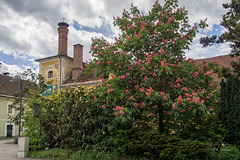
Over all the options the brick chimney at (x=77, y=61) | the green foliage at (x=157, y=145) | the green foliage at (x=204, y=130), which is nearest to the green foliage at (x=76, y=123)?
the green foliage at (x=157, y=145)

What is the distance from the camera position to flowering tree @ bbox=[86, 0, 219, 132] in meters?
8.12

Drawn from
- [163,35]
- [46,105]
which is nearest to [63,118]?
[46,105]

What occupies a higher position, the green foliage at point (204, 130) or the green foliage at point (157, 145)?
the green foliage at point (204, 130)

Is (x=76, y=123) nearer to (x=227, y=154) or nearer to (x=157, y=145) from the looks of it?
(x=157, y=145)

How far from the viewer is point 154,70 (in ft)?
27.0

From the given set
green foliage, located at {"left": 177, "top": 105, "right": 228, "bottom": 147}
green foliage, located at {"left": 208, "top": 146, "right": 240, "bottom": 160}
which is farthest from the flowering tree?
green foliage, located at {"left": 208, "top": 146, "right": 240, "bottom": 160}

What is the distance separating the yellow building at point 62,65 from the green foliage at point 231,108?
21.1m

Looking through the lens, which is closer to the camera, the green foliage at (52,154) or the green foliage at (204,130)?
the green foliage at (204,130)

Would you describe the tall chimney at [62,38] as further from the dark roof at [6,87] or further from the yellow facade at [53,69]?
the dark roof at [6,87]

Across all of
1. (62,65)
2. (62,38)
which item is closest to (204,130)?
(62,65)

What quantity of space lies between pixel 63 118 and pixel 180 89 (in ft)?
19.2

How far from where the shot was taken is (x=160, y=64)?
315 inches

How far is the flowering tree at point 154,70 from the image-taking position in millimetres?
8117

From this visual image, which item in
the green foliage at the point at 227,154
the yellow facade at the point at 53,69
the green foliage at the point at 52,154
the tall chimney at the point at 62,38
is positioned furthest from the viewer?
the tall chimney at the point at 62,38
